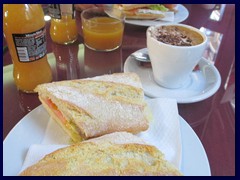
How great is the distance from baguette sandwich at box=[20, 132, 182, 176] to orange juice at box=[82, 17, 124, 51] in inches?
25.1

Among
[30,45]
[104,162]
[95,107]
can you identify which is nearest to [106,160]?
[104,162]

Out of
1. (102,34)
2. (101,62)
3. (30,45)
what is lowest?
(101,62)

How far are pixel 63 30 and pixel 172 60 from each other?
22.1 inches

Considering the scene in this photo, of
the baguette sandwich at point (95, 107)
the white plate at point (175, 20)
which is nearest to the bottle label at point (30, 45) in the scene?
the baguette sandwich at point (95, 107)

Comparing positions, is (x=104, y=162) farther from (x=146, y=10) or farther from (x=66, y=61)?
(x=146, y=10)

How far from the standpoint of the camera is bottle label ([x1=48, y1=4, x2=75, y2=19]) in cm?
115

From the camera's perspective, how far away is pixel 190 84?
3.39 ft

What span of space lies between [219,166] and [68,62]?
73cm

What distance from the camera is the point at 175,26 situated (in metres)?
1.05

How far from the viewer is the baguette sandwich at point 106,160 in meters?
0.61

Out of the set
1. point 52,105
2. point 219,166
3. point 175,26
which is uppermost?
point 175,26

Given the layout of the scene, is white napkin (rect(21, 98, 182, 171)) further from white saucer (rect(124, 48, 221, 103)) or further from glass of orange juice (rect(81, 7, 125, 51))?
glass of orange juice (rect(81, 7, 125, 51))

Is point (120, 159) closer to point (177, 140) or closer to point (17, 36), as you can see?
point (177, 140)
